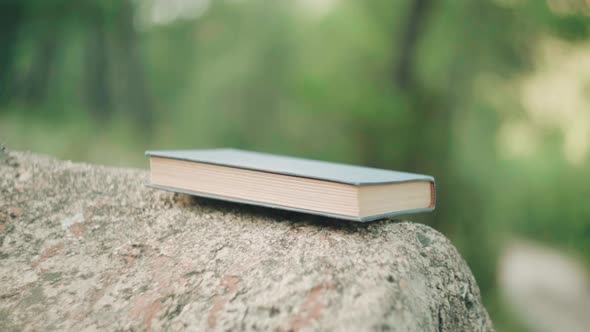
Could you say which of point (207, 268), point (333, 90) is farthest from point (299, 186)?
point (333, 90)

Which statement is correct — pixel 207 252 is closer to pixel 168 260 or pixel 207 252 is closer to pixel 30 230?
pixel 168 260

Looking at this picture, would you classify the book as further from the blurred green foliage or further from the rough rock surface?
the blurred green foliage

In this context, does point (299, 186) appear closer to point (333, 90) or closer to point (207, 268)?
point (207, 268)

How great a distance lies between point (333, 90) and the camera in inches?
94.0

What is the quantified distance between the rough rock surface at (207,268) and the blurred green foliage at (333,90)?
155cm

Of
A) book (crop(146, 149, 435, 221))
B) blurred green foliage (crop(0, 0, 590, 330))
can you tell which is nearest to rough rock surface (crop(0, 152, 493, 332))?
book (crop(146, 149, 435, 221))

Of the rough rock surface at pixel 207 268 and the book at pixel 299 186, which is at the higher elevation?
the book at pixel 299 186

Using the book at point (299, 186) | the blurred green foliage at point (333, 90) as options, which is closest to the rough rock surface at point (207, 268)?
the book at point (299, 186)

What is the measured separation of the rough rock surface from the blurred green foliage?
5.09 feet

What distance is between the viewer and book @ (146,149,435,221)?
1.95 ft

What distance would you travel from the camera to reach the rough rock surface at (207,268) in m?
0.52

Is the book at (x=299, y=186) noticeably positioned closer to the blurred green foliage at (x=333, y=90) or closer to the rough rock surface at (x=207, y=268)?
the rough rock surface at (x=207, y=268)

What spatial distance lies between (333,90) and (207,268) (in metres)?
1.86

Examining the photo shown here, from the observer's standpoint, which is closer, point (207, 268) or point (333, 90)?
point (207, 268)
